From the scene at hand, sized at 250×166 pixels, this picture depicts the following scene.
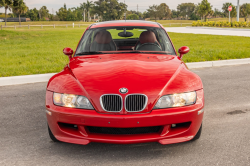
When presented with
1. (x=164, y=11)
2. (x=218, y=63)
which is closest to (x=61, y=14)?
(x=164, y=11)

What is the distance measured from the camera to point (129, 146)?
3268mm

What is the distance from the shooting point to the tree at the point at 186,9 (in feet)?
471

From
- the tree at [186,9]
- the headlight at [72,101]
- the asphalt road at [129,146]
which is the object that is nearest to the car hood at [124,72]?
the headlight at [72,101]

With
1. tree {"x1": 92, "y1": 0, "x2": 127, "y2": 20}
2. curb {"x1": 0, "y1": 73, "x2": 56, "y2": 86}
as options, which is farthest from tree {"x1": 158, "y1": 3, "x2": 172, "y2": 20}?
curb {"x1": 0, "y1": 73, "x2": 56, "y2": 86}

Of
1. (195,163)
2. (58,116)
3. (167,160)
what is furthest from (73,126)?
(195,163)

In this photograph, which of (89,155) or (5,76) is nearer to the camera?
(89,155)

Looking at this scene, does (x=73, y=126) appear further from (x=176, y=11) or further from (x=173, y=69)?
(x=176, y=11)

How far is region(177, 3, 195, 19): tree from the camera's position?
144 metres

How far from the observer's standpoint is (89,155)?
3.06 m

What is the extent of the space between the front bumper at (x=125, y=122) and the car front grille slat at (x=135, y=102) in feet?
0.27

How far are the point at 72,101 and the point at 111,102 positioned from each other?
41 centimetres

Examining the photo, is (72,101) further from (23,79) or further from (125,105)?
(23,79)

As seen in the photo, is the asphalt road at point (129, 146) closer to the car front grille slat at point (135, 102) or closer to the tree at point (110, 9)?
the car front grille slat at point (135, 102)

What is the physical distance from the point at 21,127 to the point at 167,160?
221 centimetres
